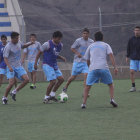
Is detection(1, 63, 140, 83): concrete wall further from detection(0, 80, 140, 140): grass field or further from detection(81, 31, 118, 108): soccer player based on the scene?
detection(81, 31, 118, 108): soccer player

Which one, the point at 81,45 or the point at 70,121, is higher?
the point at 81,45

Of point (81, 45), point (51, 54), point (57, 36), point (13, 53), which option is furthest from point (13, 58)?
point (81, 45)

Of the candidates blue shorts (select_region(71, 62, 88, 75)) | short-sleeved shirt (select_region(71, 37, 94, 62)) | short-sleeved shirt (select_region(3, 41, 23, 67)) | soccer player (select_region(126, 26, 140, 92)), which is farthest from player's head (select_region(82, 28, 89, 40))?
soccer player (select_region(126, 26, 140, 92))

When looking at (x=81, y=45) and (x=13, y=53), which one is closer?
(x=13, y=53)

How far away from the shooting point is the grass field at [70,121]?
7.22 m

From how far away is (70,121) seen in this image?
872cm

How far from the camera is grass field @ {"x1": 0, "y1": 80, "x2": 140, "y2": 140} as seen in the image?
7.22 meters

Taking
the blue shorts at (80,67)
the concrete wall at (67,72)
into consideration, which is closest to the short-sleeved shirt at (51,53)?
the blue shorts at (80,67)

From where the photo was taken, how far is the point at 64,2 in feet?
164

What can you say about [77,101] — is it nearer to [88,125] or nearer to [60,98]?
[60,98]

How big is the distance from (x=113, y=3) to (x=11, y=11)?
2385 cm

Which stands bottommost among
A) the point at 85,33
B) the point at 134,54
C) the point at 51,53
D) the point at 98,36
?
the point at 134,54

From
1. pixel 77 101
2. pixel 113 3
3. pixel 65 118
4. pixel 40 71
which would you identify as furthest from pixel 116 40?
pixel 113 3

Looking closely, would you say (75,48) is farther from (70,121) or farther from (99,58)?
(70,121)
